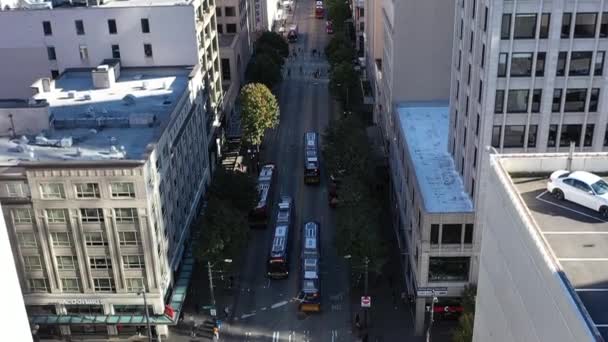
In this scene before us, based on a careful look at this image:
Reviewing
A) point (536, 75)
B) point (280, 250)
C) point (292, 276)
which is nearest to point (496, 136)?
point (536, 75)

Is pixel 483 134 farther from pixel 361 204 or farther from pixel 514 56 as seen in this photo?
pixel 361 204

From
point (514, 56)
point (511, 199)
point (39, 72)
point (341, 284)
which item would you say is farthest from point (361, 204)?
point (39, 72)

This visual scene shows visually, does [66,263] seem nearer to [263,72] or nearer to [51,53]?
[51,53]

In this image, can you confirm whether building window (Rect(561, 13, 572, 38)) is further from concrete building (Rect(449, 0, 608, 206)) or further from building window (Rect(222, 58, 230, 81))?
building window (Rect(222, 58, 230, 81))

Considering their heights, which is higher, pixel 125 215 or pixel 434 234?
pixel 125 215

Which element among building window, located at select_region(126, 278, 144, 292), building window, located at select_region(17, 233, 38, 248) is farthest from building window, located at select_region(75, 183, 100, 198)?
building window, located at select_region(126, 278, 144, 292)

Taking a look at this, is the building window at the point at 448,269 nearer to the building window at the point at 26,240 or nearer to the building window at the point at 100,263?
the building window at the point at 100,263
